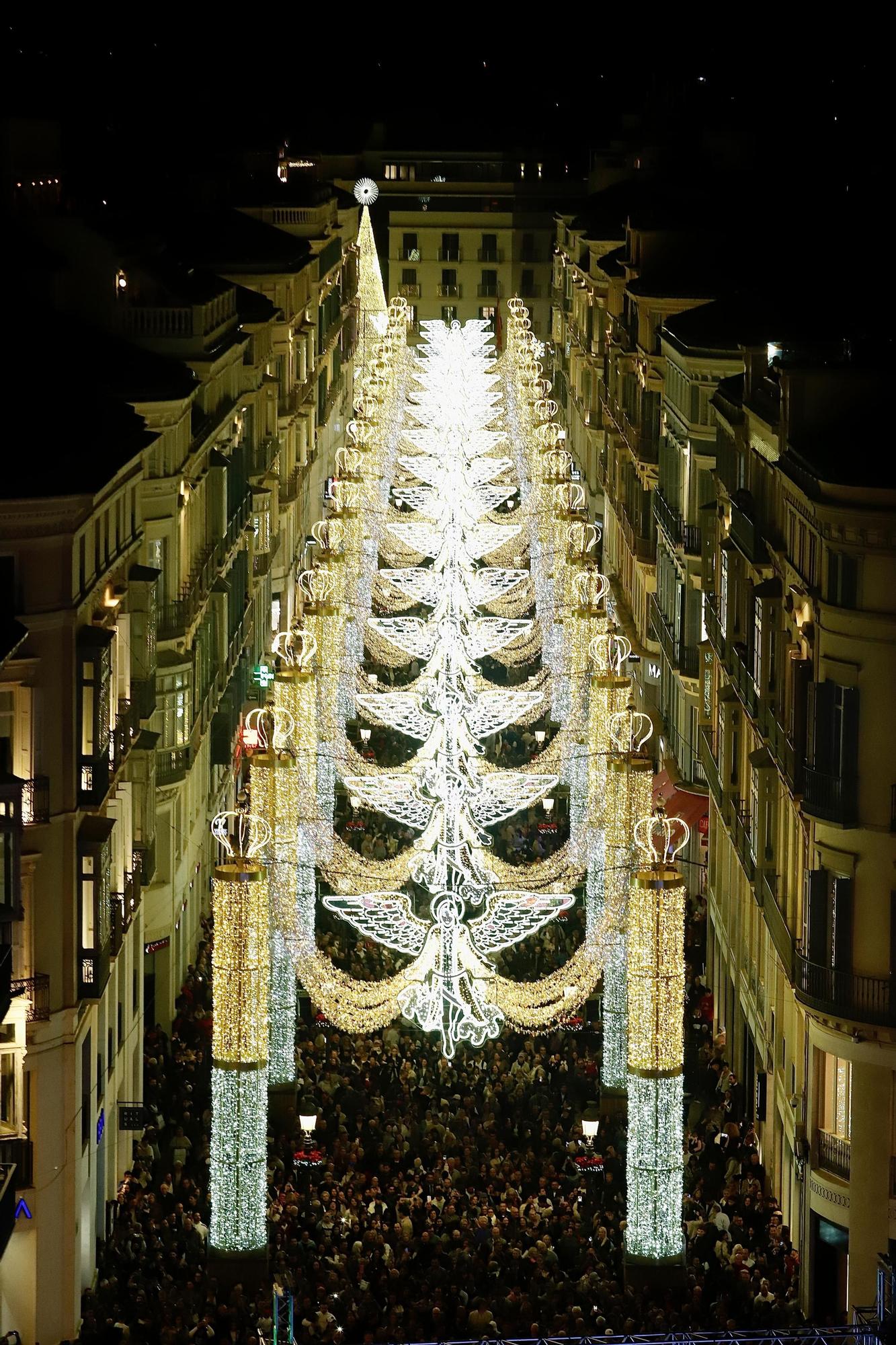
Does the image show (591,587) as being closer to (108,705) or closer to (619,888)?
(619,888)

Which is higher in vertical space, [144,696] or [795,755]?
[795,755]

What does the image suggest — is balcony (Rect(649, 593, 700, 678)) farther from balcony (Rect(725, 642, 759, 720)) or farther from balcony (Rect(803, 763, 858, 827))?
balcony (Rect(803, 763, 858, 827))

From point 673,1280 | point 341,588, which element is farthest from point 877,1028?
point 341,588

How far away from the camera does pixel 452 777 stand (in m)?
51.1

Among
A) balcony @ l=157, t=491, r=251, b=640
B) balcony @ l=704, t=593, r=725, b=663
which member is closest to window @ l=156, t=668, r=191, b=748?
balcony @ l=157, t=491, r=251, b=640

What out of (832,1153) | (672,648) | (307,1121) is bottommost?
(307,1121)

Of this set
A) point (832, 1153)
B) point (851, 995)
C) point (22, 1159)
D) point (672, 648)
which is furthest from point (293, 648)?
point (851, 995)

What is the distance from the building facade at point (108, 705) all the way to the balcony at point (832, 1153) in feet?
32.3

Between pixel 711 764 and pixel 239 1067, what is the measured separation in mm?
19744

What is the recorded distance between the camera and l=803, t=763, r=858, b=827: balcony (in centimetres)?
3644

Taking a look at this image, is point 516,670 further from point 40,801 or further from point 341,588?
point 40,801

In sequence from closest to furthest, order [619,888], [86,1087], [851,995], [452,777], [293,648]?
[851,995] < [86,1087] < [619,888] < [452,777] < [293,648]

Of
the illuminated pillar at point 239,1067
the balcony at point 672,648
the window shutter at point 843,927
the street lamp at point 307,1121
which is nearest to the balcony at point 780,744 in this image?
the window shutter at point 843,927

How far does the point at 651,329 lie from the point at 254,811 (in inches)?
1500
